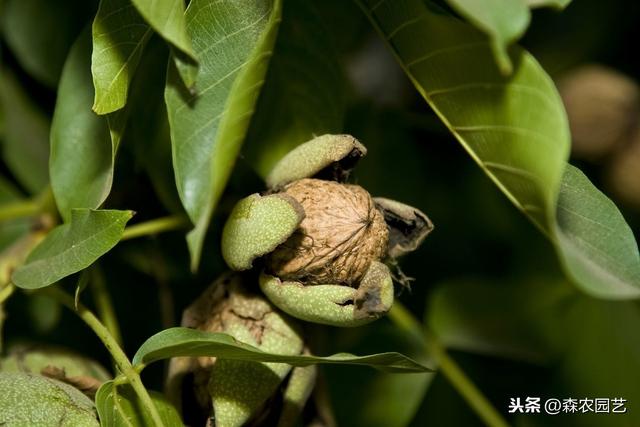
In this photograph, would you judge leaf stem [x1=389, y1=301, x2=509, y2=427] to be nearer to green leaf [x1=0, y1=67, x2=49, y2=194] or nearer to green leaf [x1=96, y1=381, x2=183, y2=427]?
green leaf [x1=96, y1=381, x2=183, y2=427]

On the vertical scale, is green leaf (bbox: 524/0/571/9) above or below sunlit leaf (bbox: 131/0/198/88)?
below

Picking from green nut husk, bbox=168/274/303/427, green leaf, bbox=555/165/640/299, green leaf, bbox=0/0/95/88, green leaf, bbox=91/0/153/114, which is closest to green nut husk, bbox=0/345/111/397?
green nut husk, bbox=168/274/303/427

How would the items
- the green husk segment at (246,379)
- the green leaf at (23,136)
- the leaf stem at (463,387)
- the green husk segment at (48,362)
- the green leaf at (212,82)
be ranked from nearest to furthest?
1. the green leaf at (212,82)
2. the green husk segment at (246,379)
3. the green husk segment at (48,362)
4. the leaf stem at (463,387)
5. the green leaf at (23,136)

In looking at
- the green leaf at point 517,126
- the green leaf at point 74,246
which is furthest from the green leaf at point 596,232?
the green leaf at point 74,246

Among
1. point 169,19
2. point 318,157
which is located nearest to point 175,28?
point 169,19

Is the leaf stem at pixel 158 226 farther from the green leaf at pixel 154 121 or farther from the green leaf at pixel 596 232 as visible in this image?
the green leaf at pixel 596 232

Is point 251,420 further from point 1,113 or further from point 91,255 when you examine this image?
point 1,113
